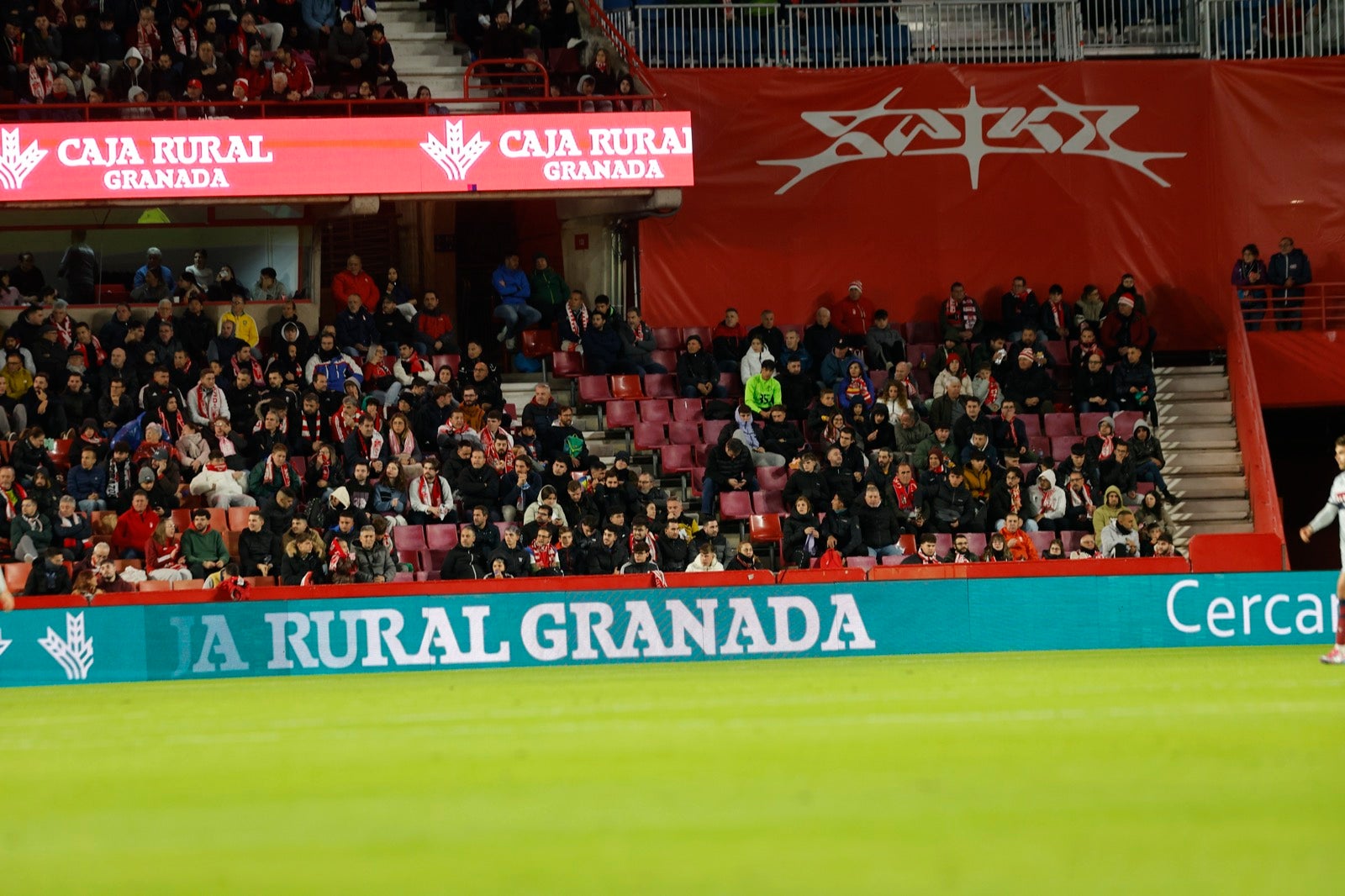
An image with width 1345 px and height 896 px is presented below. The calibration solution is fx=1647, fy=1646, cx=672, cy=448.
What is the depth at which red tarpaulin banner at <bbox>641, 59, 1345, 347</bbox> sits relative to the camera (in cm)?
2356

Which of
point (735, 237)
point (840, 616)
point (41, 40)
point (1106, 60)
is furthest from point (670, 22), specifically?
point (840, 616)

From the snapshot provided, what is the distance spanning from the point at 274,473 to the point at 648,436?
4.75 metres

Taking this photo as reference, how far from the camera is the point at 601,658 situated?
15.0 metres

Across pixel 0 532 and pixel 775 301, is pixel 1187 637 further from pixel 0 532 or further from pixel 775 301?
pixel 0 532

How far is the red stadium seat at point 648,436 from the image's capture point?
20.3 metres

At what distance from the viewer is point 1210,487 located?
21.2 metres

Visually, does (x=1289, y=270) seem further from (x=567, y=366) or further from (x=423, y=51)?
(x=423, y=51)

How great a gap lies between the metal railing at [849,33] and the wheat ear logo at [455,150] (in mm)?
3987

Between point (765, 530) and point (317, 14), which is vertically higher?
point (317, 14)

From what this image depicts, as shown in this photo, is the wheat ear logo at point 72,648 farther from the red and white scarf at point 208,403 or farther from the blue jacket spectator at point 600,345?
the blue jacket spectator at point 600,345

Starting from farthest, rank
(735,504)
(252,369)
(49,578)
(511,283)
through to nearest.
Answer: (511,283)
(252,369)
(735,504)
(49,578)

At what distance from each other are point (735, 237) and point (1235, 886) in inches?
744

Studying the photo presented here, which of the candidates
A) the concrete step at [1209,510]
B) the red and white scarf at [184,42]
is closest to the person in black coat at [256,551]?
the red and white scarf at [184,42]

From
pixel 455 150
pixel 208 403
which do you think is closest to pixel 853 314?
pixel 455 150
